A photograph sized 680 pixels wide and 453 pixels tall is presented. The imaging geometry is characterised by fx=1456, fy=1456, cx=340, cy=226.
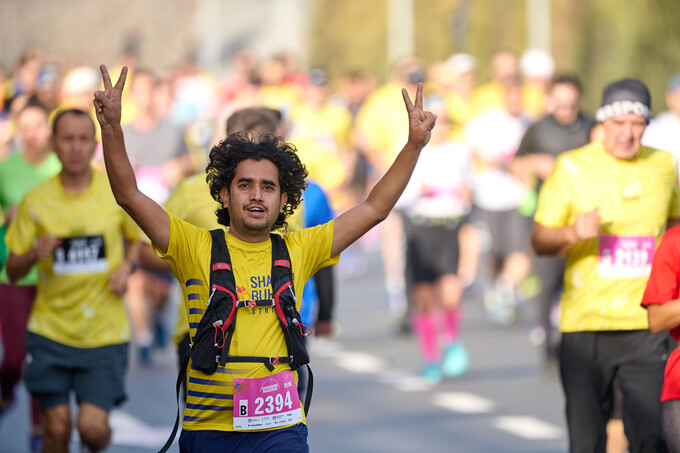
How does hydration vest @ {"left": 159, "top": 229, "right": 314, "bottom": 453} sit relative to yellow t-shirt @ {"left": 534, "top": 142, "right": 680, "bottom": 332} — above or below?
below

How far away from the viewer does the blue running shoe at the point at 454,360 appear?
1159cm

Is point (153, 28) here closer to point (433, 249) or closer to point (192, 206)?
point (433, 249)

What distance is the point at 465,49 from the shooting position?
41.8 m

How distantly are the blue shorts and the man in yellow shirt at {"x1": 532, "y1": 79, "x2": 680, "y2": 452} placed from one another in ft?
6.58

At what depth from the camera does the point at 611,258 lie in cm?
690

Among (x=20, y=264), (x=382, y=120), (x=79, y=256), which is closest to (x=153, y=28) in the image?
(x=382, y=120)

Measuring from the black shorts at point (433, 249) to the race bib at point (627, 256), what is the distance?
4913mm

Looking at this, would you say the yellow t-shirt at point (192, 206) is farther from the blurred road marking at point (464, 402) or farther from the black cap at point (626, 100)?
the blurred road marking at point (464, 402)

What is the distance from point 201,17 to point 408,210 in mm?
56294

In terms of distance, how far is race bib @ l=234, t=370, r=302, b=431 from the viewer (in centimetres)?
519

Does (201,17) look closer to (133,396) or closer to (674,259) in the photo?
(133,396)

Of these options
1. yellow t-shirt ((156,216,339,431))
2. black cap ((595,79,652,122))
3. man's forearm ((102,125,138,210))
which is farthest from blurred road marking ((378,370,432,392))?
man's forearm ((102,125,138,210))

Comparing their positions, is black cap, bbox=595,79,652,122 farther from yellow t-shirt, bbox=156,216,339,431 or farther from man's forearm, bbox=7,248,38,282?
man's forearm, bbox=7,248,38,282

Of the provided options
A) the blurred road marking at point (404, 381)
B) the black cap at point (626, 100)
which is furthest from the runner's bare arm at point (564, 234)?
the blurred road marking at point (404, 381)
